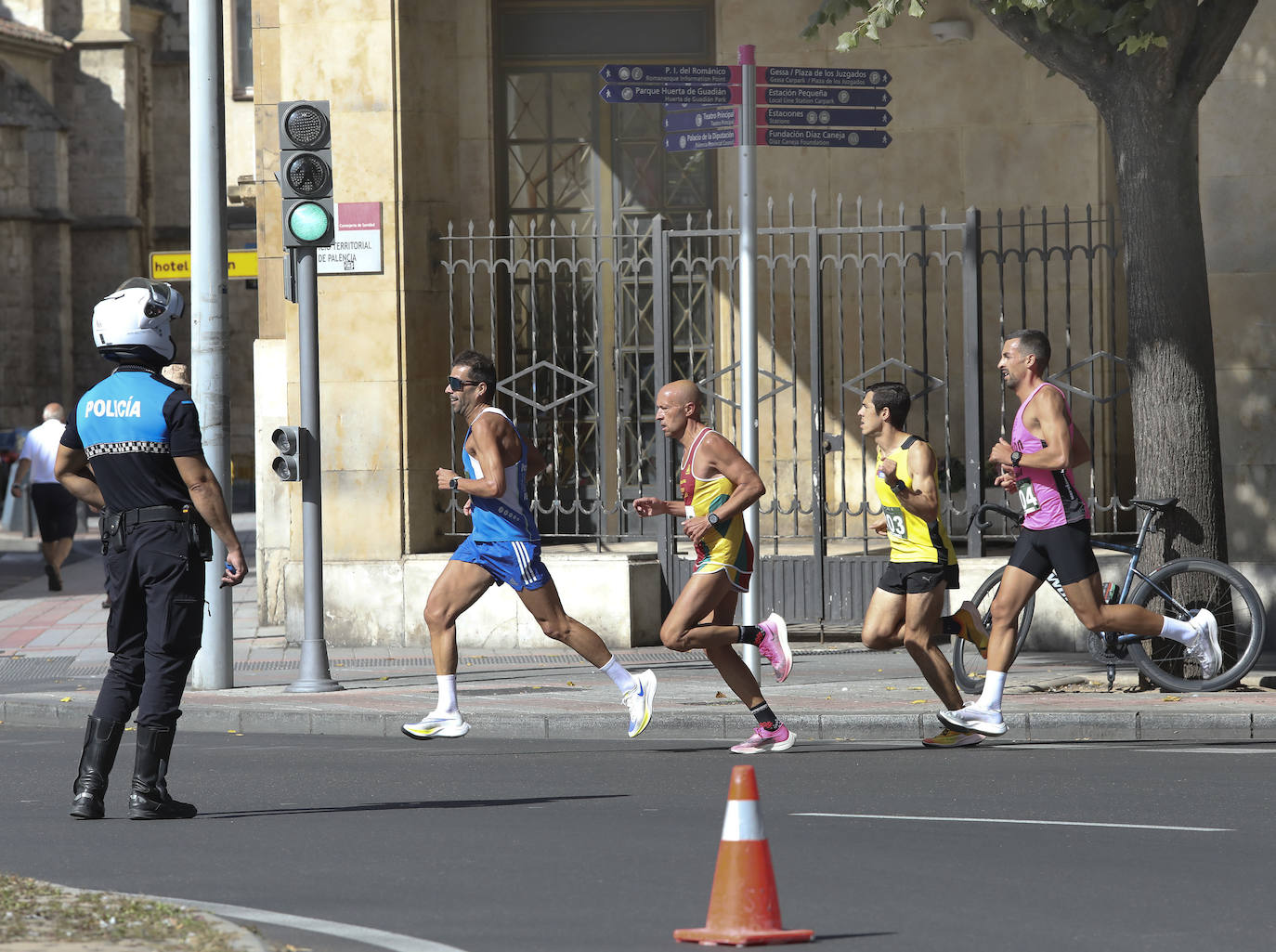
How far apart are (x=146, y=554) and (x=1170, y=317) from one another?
5793 millimetres

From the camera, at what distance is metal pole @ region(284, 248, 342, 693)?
1129 centimetres

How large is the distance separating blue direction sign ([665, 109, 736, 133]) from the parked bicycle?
8.13ft

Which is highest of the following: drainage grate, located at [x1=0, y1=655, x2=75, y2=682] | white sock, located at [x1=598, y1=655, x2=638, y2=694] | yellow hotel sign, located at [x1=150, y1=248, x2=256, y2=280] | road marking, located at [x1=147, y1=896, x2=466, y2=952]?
yellow hotel sign, located at [x1=150, y1=248, x2=256, y2=280]

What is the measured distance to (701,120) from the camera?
1084 cm

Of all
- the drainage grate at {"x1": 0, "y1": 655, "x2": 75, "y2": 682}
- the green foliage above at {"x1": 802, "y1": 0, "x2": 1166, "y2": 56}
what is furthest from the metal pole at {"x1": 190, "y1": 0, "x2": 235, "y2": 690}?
the green foliage above at {"x1": 802, "y1": 0, "x2": 1166, "y2": 56}

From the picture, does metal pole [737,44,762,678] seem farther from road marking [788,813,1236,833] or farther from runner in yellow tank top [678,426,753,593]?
road marking [788,813,1236,833]

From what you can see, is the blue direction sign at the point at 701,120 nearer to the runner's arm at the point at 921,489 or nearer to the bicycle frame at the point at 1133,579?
the runner's arm at the point at 921,489

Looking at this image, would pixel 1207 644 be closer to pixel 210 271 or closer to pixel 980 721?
pixel 980 721

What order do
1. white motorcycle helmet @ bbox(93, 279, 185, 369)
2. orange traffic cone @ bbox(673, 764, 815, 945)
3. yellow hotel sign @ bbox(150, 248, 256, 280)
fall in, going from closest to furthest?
1. orange traffic cone @ bbox(673, 764, 815, 945)
2. white motorcycle helmet @ bbox(93, 279, 185, 369)
3. yellow hotel sign @ bbox(150, 248, 256, 280)


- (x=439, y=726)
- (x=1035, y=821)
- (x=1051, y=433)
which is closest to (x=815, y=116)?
(x=1051, y=433)

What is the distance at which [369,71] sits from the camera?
14.1m

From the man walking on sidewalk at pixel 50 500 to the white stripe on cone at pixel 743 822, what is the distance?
47.6 feet

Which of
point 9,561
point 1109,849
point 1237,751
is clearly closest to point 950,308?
point 1237,751

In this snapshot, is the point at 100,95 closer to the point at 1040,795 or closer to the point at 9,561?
the point at 9,561
